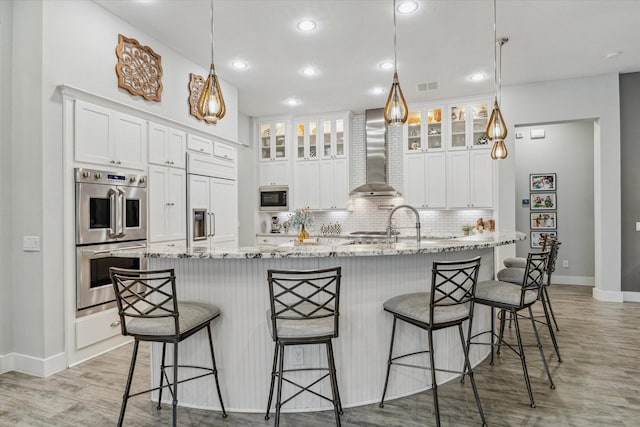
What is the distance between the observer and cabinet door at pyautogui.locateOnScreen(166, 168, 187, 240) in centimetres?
421

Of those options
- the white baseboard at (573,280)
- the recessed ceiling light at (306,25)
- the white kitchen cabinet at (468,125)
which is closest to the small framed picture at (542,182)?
the white kitchen cabinet at (468,125)

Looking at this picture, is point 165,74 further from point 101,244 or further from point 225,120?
point 101,244

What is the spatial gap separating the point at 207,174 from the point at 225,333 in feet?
9.32

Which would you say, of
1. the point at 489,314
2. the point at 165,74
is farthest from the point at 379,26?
the point at 489,314

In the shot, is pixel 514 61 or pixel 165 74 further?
pixel 514 61

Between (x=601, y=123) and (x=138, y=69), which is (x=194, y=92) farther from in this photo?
(x=601, y=123)

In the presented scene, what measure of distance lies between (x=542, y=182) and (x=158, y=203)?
6.20 metres

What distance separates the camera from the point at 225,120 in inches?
208

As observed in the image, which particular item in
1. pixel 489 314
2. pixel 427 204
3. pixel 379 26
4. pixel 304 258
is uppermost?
pixel 379 26

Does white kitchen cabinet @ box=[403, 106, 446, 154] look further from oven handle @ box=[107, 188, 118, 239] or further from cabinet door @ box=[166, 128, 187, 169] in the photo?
oven handle @ box=[107, 188, 118, 239]

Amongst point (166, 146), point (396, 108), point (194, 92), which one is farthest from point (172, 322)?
point (194, 92)

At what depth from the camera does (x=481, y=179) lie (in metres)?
5.95

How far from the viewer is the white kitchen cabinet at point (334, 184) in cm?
679

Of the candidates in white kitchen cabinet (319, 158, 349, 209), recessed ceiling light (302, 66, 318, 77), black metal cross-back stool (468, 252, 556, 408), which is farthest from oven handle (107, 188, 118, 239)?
white kitchen cabinet (319, 158, 349, 209)
